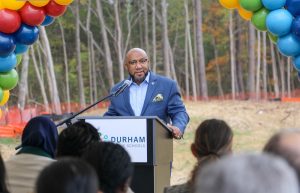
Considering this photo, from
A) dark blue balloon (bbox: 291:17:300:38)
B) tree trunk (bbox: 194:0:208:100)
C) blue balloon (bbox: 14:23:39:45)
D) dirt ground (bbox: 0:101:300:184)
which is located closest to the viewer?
dark blue balloon (bbox: 291:17:300:38)

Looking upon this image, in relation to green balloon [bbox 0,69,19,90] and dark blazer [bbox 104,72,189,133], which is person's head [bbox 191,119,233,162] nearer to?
dark blazer [bbox 104,72,189,133]

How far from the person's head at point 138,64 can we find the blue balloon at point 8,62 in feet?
5.96

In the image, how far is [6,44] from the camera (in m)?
7.09

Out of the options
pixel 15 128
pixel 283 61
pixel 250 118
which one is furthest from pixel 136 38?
pixel 15 128

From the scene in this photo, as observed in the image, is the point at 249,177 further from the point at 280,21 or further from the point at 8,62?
the point at 8,62

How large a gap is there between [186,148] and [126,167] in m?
15.6

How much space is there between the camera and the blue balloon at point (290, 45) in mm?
6707

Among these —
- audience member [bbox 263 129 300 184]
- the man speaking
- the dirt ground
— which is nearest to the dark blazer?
the man speaking

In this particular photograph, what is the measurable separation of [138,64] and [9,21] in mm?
1770

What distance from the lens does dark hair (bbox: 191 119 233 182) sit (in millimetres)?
3592

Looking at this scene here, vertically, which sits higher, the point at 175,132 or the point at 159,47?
the point at 159,47

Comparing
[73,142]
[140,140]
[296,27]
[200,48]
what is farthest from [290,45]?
[200,48]

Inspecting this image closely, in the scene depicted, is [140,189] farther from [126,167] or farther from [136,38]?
[136,38]

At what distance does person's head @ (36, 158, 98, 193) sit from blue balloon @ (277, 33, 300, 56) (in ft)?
15.1
